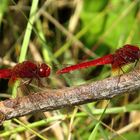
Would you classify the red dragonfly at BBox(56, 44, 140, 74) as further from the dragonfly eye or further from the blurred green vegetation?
the blurred green vegetation

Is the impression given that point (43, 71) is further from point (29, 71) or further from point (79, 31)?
point (79, 31)

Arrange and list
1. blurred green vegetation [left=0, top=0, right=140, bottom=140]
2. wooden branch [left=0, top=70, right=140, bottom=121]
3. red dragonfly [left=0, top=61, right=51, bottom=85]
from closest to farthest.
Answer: wooden branch [left=0, top=70, right=140, bottom=121]
red dragonfly [left=0, top=61, right=51, bottom=85]
blurred green vegetation [left=0, top=0, right=140, bottom=140]

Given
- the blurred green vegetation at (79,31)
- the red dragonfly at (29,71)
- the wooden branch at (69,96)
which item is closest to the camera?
the wooden branch at (69,96)

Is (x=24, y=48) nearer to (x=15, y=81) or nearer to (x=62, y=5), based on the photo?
(x=15, y=81)

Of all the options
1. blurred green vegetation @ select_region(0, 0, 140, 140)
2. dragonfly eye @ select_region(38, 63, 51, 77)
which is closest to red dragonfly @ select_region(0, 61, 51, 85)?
dragonfly eye @ select_region(38, 63, 51, 77)

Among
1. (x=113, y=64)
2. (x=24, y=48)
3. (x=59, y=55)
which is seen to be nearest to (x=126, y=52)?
(x=113, y=64)

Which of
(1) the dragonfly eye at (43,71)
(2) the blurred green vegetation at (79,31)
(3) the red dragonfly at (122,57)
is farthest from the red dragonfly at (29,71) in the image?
(2) the blurred green vegetation at (79,31)

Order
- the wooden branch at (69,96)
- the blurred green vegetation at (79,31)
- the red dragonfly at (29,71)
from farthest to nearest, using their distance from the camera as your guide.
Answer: the blurred green vegetation at (79,31) < the red dragonfly at (29,71) < the wooden branch at (69,96)

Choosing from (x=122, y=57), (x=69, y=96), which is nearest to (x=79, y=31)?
(x=122, y=57)

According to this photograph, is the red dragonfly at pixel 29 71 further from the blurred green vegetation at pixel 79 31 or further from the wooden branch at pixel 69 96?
the blurred green vegetation at pixel 79 31

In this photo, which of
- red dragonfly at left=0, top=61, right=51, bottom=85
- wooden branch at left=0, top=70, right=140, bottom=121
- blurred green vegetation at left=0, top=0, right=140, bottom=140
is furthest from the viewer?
blurred green vegetation at left=0, top=0, right=140, bottom=140
